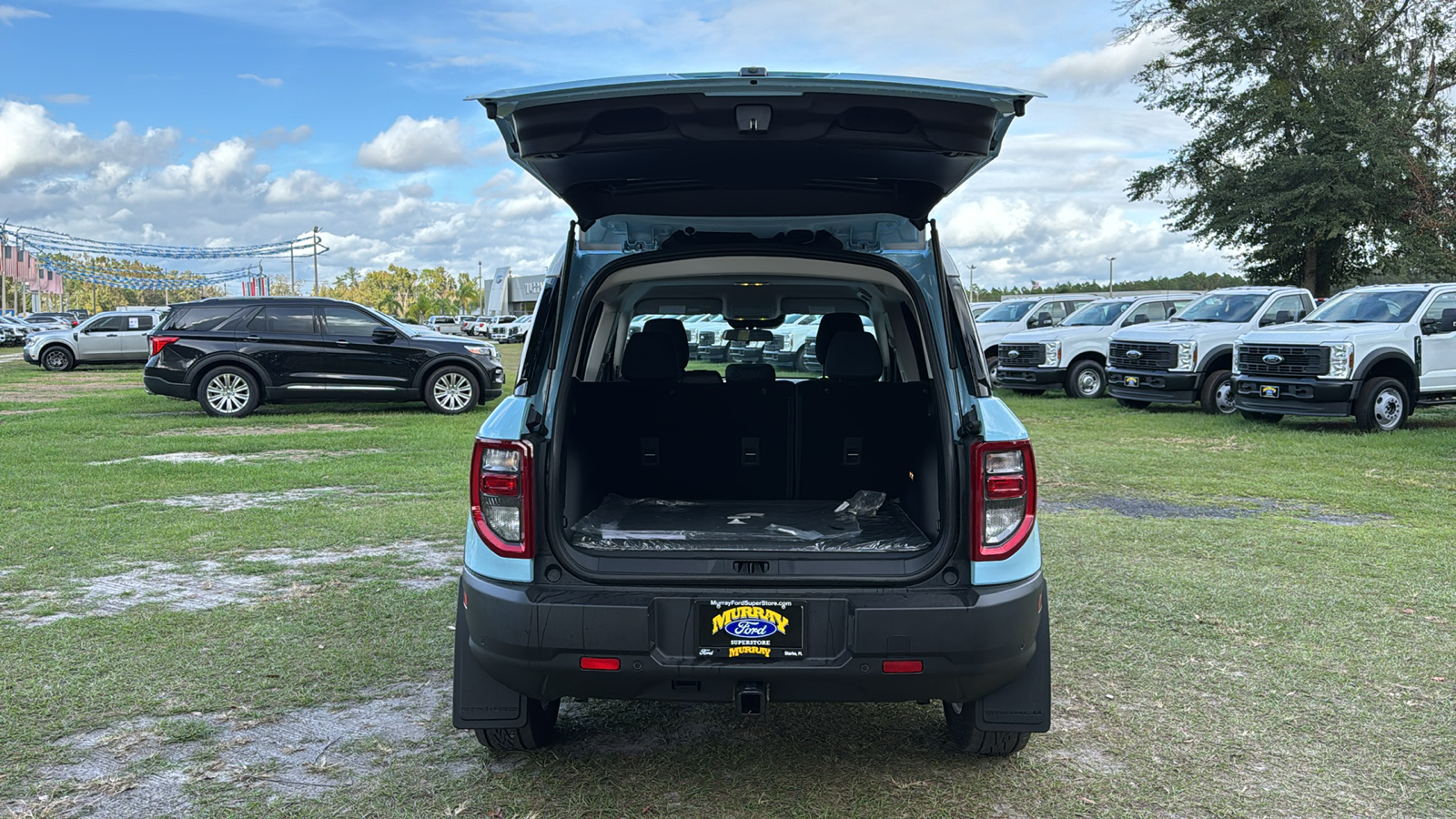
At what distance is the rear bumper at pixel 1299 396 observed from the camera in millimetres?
14352

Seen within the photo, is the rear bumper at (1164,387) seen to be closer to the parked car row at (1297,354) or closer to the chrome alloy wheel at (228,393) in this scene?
the parked car row at (1297,354)

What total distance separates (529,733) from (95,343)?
30.2 meters

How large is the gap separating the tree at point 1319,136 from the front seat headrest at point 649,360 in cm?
3167

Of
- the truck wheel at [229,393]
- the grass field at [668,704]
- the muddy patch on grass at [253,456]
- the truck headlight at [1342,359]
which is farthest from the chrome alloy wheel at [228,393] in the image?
the truck headlight at [1342,359]

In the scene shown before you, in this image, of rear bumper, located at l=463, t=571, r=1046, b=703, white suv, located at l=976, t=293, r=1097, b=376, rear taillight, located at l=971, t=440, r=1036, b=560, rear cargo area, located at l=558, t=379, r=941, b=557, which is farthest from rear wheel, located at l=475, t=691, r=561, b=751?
white suv, located at l=976, t=293, r=1097, b=376

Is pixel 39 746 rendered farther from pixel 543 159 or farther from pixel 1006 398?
pixel 1006 398

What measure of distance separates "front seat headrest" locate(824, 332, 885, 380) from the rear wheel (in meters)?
1.79

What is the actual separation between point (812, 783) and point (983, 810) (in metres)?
0.56

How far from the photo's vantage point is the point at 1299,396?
48.3 ft

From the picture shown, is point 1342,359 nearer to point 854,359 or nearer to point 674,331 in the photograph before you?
point 854,359

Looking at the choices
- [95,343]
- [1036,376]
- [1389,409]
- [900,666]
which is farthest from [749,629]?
[95,343]

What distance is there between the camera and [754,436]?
4949 mm

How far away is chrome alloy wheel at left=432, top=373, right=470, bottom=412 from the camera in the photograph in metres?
17.0

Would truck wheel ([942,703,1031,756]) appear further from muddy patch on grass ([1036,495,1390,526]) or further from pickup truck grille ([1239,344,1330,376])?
pickup truck grille ([1239,344,1330,376])
